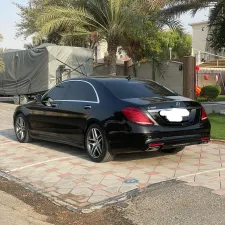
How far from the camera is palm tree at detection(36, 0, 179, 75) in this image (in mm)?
17469

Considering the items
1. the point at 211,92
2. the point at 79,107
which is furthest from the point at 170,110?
the point at 211,92

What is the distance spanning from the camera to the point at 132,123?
6527mm

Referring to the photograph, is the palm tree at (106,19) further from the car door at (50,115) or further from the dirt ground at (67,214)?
the dirt ground at (67,214)

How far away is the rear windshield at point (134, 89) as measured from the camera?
7.14m

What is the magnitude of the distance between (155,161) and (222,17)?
11.5m

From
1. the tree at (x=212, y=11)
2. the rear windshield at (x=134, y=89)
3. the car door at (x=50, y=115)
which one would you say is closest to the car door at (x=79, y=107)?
the car door at (x=50, y=115)

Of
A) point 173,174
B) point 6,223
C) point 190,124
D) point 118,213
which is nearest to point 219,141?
point 190,124

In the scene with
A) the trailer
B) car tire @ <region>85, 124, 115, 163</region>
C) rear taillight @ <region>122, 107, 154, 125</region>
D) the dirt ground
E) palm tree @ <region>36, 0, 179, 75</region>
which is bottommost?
the dirt ground

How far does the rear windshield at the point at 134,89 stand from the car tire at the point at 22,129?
107 inches

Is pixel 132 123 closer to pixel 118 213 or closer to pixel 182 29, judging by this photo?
pixel 118 213

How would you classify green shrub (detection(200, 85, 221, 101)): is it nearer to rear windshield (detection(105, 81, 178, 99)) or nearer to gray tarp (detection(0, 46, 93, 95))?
gray tarp (detection(0, 46, 93, 95))

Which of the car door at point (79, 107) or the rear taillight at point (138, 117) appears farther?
the car door at point (79, 107)

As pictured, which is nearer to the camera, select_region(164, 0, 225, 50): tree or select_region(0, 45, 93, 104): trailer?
select_region(164, 0, 225, 50): tree

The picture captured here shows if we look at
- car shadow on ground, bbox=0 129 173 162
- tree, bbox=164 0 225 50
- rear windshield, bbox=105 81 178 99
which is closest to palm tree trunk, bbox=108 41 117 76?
tree, bbox=164 0 225 50
